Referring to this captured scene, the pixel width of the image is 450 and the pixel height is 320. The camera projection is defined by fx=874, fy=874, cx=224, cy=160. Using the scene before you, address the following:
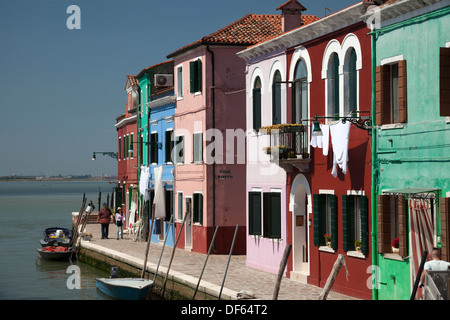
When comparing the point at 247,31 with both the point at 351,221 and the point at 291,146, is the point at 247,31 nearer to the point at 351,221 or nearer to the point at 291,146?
the point at 291,146

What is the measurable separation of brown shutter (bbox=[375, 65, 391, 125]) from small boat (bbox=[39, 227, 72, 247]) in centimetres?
2506

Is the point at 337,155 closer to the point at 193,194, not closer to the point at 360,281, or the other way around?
the point at 360,281

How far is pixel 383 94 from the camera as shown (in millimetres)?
19344

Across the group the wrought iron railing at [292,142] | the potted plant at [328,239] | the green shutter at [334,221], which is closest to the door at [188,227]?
the wrought iron railing at [292,142]

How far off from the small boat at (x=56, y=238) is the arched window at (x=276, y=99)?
18581 millimetres

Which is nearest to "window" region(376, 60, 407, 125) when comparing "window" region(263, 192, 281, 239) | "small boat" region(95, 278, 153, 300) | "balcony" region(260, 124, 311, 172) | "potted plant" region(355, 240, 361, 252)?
"potted plant" region(355, 240, 361, 252)

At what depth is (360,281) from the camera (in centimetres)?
2064

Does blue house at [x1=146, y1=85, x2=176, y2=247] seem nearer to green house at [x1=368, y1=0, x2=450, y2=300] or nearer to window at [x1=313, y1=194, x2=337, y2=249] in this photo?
window at [x1=313, y1=194, x2=337, y2=249]

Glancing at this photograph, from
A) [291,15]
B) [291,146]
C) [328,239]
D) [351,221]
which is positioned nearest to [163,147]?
[291,15]

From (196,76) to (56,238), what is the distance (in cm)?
1437

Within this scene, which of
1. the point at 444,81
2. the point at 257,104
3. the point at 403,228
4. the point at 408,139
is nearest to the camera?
the point at 444,81

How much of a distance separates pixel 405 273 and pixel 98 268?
18867 mm
